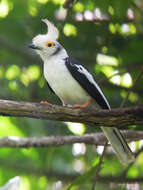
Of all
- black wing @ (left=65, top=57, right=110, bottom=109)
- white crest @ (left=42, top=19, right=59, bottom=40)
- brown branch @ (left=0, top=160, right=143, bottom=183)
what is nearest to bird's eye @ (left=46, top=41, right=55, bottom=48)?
white crest @ (left=42, top=19, right=59, bottom=40)

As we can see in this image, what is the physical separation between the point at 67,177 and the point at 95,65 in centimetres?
196

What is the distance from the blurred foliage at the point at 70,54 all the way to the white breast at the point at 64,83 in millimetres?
1474

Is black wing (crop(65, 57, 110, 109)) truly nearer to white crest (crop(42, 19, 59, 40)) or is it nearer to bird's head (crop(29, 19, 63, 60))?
bird's head (crop(29, 19, 63, 60))

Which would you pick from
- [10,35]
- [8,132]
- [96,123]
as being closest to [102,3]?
[96,123]

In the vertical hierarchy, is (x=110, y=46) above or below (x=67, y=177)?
above

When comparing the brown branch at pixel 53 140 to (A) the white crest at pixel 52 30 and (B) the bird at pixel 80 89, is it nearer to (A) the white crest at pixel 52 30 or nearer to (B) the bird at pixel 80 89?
(B) the bird at pixel 80 89

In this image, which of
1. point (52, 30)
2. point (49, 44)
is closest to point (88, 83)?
point (49, 44)

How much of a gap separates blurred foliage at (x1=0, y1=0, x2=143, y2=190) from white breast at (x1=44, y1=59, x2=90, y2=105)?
1474mm

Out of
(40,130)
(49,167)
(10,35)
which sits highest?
(10,35)

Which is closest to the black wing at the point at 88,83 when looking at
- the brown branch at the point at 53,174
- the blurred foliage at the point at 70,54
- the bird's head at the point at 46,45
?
the bird's head at the point at 46,45

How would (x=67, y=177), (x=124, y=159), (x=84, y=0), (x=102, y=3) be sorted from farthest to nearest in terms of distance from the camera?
(x=84, y=0), (x=67, y=177), (x=102, y=3), (x=124, y=159)

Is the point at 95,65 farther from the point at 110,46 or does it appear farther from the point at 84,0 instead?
the point at 84,0

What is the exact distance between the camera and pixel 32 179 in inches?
279

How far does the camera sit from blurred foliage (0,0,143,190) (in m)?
6.45
